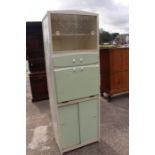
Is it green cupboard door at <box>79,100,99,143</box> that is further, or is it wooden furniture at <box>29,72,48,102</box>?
wooden furniture at <box>29,72,48,102</box>

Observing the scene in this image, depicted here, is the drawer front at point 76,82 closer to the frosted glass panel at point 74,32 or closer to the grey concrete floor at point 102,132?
the frosted glass panel at point 74,32

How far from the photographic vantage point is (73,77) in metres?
1.72

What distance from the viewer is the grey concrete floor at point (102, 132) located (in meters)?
1.92

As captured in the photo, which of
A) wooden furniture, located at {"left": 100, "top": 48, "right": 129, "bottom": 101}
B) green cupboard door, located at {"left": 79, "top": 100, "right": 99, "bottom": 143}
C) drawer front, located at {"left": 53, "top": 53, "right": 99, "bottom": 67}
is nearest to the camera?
drawer front, located at {"left": 53, "top": 53, "right": 99, "bottom": 67}

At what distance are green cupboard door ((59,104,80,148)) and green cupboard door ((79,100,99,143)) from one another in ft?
0.23

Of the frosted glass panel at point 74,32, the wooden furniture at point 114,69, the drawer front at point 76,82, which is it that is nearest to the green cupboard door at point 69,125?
the drawer front at point 76,82

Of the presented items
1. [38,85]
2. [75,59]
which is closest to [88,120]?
[75,59]

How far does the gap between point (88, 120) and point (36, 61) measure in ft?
7.38

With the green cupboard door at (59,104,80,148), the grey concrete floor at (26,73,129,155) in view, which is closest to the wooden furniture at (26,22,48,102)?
the grey concrete floor at (26,73,129,155)

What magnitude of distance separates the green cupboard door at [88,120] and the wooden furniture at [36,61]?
204cm

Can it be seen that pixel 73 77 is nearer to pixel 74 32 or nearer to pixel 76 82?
pixel 76 82

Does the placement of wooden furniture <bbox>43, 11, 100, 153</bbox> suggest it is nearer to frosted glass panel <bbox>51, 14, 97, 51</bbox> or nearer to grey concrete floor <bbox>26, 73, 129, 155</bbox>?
frosted glass panel <bbox>51, 14, 97, 51</bbox>

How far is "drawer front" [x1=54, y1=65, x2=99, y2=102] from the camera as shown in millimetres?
1658
